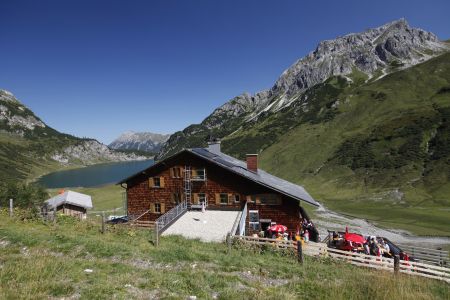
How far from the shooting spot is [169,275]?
12352mm

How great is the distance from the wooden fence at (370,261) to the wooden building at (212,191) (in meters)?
14.1

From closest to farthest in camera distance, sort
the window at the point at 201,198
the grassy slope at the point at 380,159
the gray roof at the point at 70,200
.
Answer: the window at the point at 201,198 → the gray roof at the point at 70,200 → the grassy slope at the point at 380,159

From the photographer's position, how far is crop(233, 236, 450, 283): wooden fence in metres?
15.8

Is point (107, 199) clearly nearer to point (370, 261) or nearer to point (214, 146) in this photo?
point (214, 146)

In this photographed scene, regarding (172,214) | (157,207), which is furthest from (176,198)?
(172,214)

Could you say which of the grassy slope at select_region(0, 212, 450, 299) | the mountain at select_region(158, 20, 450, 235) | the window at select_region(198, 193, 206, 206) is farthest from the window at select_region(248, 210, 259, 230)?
the mountain at select_region(158, 20, 450, 235)

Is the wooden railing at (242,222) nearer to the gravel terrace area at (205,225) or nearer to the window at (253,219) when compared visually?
the gravel terrace area at (205,225)

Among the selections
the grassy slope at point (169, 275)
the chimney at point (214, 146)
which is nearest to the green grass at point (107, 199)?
the chimney at point (214, 146)

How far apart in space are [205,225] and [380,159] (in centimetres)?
9278

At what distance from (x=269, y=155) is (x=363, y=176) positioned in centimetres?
5638

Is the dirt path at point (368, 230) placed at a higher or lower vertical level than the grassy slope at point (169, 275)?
lower

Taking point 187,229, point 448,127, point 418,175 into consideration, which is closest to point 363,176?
point 418,175

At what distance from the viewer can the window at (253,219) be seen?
3538 cm

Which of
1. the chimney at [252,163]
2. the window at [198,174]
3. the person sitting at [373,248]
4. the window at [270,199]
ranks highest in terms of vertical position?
the chimney at [252,163]
